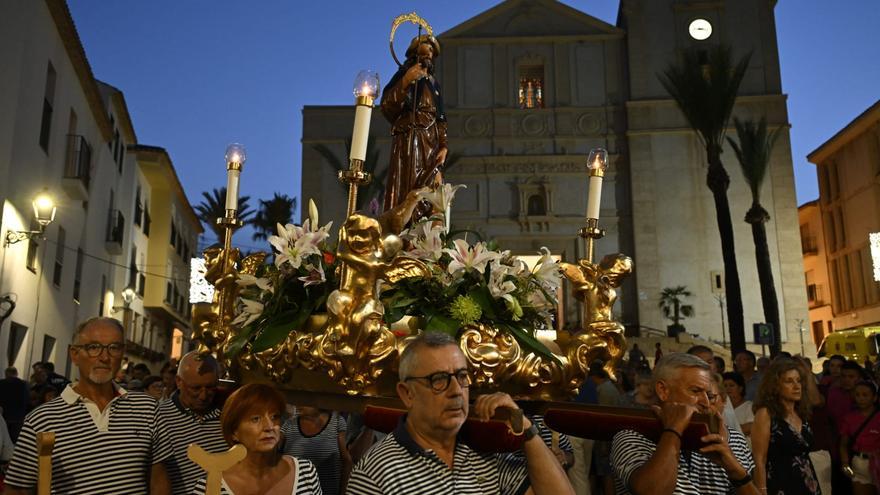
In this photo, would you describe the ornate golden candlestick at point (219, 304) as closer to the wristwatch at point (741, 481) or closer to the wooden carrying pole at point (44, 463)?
the wooden carrying pole at point (44, 463)

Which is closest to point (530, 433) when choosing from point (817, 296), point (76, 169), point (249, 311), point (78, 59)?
point (249, 311)

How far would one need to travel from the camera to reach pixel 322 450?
4.44 meters

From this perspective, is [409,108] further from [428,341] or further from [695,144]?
[695,144]

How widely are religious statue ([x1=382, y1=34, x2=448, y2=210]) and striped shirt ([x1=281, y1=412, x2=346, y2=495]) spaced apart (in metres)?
1.66

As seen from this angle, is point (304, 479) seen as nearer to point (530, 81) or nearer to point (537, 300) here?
point (537, 300)

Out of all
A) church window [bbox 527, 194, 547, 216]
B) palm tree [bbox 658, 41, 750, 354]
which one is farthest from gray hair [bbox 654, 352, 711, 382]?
church window [bbox 527, 194, 547, 216]

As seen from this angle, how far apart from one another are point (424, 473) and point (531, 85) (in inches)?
1441

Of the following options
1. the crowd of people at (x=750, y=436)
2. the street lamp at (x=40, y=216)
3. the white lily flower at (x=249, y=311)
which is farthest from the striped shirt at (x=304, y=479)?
the street lamp at (x=40, y=216)

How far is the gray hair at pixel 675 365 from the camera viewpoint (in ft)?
8.92

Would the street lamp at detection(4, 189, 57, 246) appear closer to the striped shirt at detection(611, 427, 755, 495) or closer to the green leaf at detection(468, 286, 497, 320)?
the green leaf at detection(468, 286, 497, 320)

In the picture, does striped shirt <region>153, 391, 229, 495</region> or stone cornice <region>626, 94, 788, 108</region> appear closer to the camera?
striped shirt <region>153, 391, 229, 495</region>

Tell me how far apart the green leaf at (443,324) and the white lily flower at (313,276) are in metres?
0.42

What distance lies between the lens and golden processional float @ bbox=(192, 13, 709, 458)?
7.36 feet

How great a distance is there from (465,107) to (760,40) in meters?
14.3
